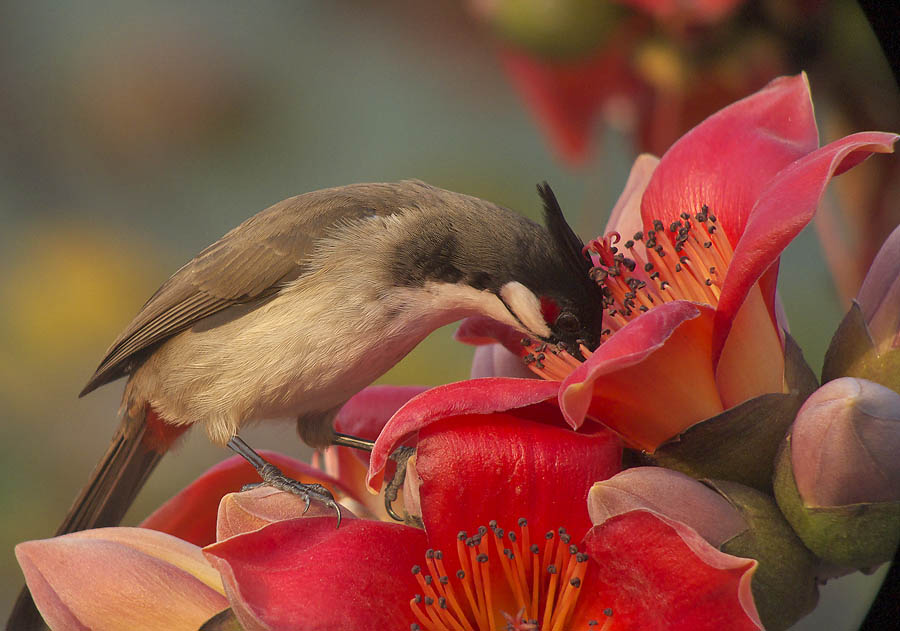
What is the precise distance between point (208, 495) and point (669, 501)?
23cm

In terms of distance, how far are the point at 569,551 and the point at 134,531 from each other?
0.17 meters

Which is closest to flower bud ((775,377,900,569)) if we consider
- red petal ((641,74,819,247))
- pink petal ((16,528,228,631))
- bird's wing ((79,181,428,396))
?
red petal ((641,74,819,247))

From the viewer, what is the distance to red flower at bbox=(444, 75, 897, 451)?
29cm

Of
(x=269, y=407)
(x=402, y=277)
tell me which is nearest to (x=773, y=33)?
(x=402, y=277)

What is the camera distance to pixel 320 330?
568 millimetres

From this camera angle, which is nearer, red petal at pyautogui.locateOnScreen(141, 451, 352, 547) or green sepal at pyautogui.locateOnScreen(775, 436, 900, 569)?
green sepal at pyautogui.locateOnScreen(775, 436, 900, 569)

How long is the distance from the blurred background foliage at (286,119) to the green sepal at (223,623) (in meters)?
0.21

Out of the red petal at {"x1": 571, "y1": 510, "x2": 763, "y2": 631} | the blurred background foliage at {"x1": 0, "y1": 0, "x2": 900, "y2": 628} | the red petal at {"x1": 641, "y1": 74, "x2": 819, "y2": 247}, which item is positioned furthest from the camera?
the blurred background foliage at {"x1": 0, "y1": 0, "x2": 900, "y2": 628}

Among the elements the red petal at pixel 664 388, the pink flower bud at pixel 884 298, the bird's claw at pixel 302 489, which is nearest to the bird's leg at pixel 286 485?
the bird's claw at pixel 302 489

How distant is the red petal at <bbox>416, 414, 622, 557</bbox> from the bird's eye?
0.12 meters

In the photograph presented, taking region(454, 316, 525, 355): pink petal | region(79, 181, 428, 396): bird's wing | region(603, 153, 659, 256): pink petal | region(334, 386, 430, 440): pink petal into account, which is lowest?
region(334, 386, 430, 440): pink petal

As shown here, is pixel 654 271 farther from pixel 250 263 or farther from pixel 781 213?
pixel 250 263

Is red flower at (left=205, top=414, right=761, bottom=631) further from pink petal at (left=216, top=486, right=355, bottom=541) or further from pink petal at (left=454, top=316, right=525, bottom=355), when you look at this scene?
pink petal at (left=454, top=316, right=525, bottom=355)

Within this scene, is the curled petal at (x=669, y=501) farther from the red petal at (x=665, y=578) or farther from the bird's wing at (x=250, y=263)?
the bird's wing at (x=250, y=263)
